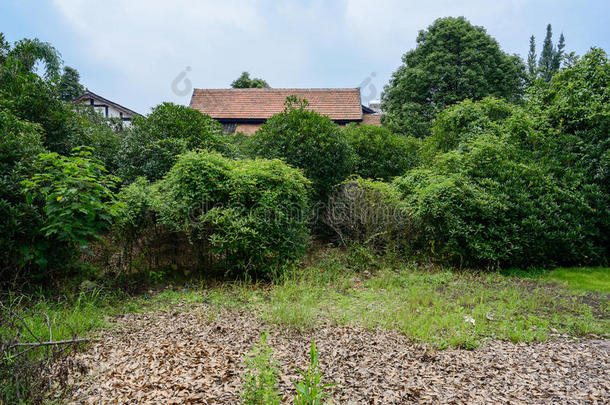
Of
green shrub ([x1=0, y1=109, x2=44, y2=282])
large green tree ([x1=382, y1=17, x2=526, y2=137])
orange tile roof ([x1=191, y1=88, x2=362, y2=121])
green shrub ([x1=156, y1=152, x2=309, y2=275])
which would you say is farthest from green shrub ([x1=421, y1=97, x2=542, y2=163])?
orange tile roof ([x1=191, y1=88, x2=362, y2=121])

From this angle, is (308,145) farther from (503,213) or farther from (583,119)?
(583,119)

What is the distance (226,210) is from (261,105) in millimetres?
17920

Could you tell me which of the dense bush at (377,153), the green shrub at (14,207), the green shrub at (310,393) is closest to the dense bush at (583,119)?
the dense bush at (377,153)

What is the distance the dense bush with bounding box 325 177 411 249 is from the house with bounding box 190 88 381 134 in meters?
14.0

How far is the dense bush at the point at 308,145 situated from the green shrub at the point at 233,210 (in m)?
2.02

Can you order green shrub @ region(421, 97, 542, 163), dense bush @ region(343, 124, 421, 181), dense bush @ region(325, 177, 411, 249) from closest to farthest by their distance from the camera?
dense bush @ region(325, 177, 411, 249), green shrub @ region(421, 97, 542, 163), dense bush @ region(343, 124, 421, 181)

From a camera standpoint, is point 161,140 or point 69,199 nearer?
point 69,199

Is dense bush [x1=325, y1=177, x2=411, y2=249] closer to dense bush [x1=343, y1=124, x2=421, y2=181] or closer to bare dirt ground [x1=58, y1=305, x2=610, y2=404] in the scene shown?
dense bush [x1=343, y1=124, x2=421, y2=181]

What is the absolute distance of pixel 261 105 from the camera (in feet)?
72.6

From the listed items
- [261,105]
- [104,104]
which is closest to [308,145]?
[261,105]

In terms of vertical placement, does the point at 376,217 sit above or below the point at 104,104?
below

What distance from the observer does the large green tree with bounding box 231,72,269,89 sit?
32116 millimetres

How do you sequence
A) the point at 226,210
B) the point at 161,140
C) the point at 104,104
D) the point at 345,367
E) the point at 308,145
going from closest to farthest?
the point at 345,367
the point at 226,210
the point at 161,140
the point at 308,145
the point at 104,104

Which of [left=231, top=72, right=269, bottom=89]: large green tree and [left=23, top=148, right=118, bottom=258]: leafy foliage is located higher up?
[left=231, top=72, right=269, bottom=89]: large green tree
